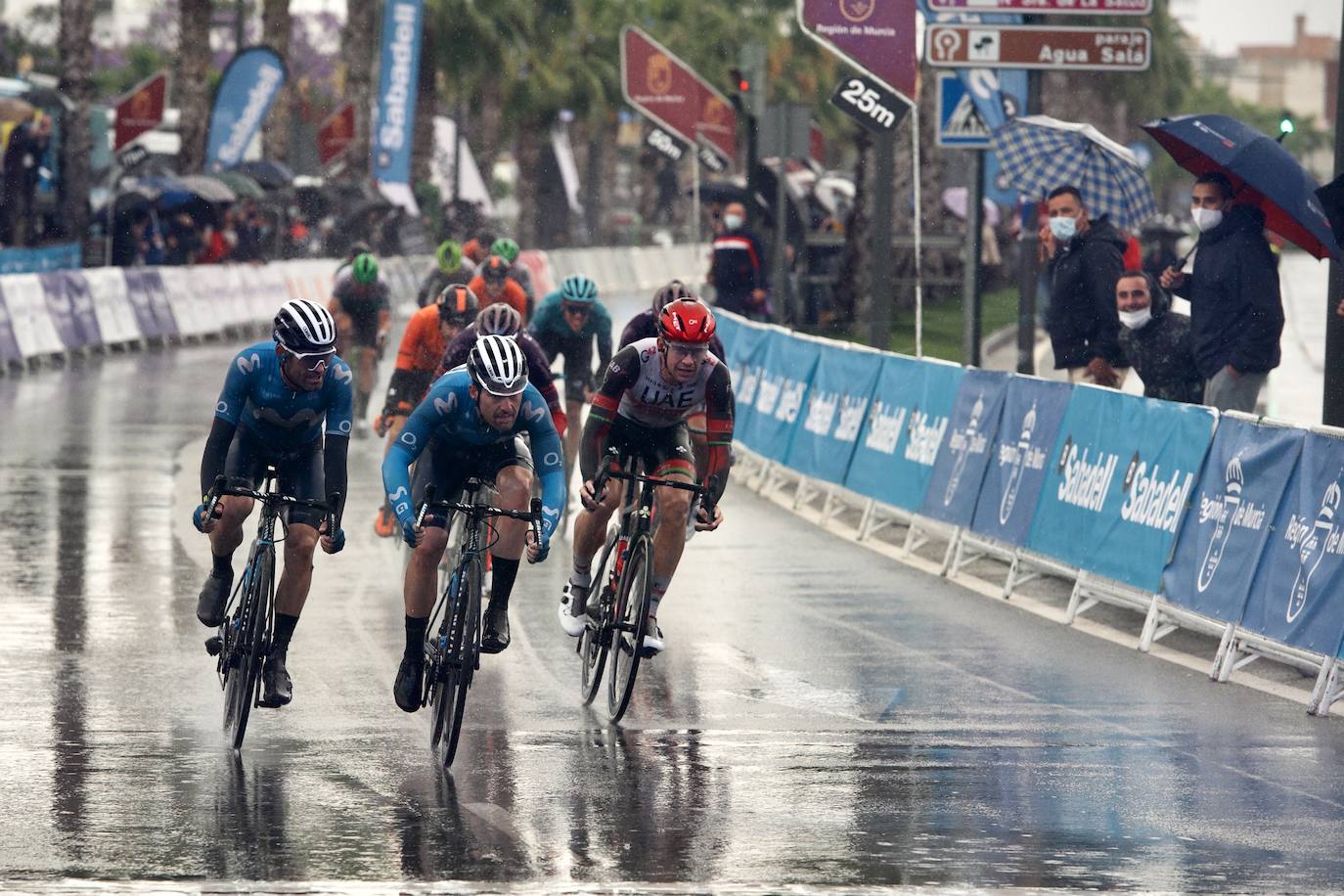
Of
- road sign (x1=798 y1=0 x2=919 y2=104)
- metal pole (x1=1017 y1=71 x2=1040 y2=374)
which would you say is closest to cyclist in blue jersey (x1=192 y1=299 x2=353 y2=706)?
metal pole (x1=1017 y1=71 x2=1040 y2=374)

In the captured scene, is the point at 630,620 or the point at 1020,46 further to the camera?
the point at 1020,46

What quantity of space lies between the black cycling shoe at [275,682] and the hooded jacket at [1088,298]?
762cm

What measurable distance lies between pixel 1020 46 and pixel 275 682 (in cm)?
977

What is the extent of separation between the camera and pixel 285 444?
10.0 meters

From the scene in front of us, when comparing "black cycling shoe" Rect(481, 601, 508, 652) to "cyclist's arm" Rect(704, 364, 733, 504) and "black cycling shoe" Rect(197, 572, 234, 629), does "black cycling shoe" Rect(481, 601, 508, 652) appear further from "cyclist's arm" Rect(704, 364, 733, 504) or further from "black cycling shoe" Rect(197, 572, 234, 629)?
"cyclist's arm" Rect(704, 364, 733, 504)

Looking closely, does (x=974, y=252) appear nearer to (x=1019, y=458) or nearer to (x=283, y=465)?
(x=1019, y=458)

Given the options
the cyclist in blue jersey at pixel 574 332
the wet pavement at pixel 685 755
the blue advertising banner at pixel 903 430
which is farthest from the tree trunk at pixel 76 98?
the wet pavement at pixel 685 755

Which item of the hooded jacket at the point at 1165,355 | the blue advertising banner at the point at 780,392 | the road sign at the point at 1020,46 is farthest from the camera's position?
the blue advertising banner at the point at 780,392

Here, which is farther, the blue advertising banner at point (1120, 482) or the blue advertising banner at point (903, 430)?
the blue advertising banner at point (903, 430)

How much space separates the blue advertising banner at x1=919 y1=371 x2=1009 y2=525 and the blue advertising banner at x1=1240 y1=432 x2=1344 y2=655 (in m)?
3.81

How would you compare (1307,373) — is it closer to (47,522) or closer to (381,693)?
(47,522)

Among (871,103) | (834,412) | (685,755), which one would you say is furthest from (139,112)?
(685,755)

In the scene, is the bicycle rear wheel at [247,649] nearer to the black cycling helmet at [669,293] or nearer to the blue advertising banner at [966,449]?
Answer: the black cycling helmet at [669,293]

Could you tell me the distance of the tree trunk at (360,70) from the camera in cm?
5194
